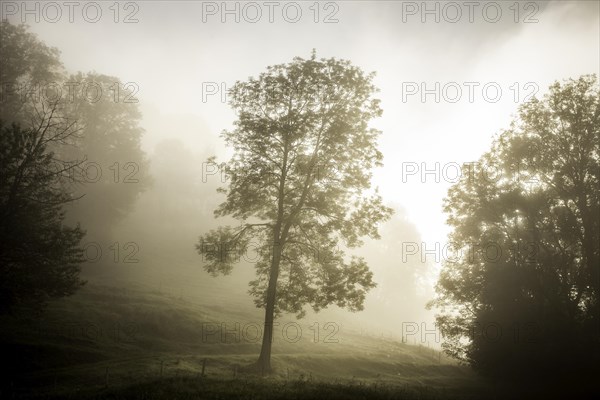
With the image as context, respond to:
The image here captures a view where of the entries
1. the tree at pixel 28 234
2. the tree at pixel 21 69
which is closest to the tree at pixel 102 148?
the tree at pixel 21 69

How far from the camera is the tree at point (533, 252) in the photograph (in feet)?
70.2

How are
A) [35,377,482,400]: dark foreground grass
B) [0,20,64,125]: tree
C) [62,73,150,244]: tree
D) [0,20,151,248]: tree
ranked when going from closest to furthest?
[35,377,482,400]: dark foreground grass
[0,20,64,125]: tree
[0,20,151,248]: tree
[62,73,150,244]: tree

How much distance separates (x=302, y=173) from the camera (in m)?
21.7

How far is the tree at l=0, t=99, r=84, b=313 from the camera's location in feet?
55.1

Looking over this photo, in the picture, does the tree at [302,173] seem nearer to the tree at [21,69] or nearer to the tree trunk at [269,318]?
the tree trunk at [269,318]

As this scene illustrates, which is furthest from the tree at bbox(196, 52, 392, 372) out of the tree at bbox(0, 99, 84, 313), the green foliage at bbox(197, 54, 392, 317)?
the tree at bbox(0, 99, 84, 313)

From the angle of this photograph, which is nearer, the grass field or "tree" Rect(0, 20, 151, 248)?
the grass field

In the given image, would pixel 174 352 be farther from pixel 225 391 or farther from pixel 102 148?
pixel 102 148

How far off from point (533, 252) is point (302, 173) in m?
15.6

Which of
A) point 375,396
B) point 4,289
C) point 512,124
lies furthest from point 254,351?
point 512,124

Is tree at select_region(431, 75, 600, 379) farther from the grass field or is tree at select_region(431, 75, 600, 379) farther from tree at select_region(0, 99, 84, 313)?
tree at select_region(0, 99, 84, 313)

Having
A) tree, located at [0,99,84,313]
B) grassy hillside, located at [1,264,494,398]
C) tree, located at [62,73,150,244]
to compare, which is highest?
tree, located at [62,73,150,244]

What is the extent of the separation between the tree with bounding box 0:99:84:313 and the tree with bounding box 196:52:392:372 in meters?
7.22

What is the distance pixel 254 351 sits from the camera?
2844 centimetres
